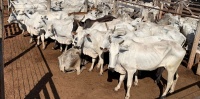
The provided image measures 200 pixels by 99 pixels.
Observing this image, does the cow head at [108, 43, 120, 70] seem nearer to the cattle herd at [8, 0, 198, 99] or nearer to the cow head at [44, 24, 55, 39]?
the cattle herd at [8, 0, 198, 99]

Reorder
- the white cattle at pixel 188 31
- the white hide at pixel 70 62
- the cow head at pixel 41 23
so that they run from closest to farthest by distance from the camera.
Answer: the white hide at pixel 70 62 < the white cattle at pixel 188 31 < the cow head at pixel 41 23

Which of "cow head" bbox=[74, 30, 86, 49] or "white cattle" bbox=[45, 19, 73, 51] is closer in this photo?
"cow head" bbox=[74, 30, 86, 49]

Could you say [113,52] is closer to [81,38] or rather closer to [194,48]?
[81,38]

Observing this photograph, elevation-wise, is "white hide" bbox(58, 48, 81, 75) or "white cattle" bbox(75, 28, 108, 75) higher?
"white cattle" bbox(75, 28, 108, 75)

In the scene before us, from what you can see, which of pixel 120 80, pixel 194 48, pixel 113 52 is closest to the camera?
pixel 113 52

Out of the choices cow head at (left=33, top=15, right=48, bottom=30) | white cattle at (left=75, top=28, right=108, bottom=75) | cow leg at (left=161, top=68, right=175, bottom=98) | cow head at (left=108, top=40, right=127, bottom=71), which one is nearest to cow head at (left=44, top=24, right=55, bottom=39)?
cow head at (left=33, top=15, right=48, bottom=30)

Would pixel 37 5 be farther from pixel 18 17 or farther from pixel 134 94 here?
pixel 134 94

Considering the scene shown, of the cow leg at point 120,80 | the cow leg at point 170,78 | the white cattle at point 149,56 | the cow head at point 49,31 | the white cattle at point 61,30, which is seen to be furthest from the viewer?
the cow head at point 49,31

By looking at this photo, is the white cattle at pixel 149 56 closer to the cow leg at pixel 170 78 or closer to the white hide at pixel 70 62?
the cow leg at pixel 170 78

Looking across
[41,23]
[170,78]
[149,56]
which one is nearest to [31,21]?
[41,23]

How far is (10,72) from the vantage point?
32.8 ft

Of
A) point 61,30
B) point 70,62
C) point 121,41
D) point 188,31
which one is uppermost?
point 121,41

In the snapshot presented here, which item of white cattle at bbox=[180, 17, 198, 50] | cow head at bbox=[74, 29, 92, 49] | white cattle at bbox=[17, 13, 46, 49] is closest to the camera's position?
cow head at bbox=[74, 29, 92, 49]

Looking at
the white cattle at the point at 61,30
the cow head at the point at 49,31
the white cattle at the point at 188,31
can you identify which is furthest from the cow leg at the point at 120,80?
the cow head at the point at 49,31
